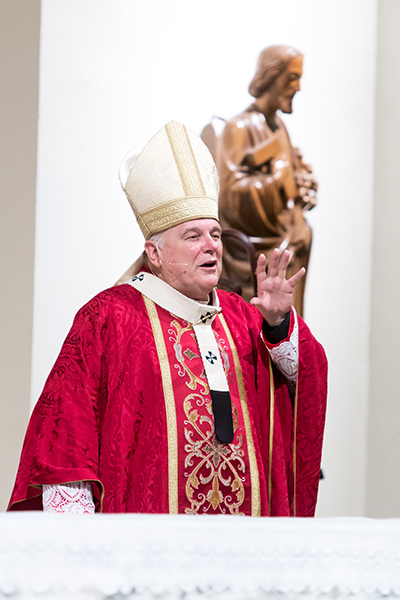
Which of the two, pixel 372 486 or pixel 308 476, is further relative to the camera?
pixel 372 486

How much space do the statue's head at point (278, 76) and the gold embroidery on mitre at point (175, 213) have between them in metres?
1.60

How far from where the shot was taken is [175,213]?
2.70 m

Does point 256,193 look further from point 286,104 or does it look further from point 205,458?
point 205,458

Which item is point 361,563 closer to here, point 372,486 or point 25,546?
point 25,546

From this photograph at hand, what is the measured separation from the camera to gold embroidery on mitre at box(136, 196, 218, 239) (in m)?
2.69

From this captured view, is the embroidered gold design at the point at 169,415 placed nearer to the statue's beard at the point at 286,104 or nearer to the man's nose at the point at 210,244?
the man's nose at the point at 210,244

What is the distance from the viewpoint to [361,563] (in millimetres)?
1323

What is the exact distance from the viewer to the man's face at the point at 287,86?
418 centimetres

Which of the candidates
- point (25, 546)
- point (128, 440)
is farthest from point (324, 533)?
Answer: point (128, 440)

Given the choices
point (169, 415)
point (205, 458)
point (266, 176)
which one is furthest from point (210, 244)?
point (266, 176)

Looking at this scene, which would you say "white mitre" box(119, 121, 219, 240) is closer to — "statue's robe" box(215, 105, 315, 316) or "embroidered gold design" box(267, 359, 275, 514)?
"embroidered gold design" box(267, 359, 275, 514)

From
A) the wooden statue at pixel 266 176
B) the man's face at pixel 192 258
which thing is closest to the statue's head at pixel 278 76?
the wooden statue at pixel 266 176

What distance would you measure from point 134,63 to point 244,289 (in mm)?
1200

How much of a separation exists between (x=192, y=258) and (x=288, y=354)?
1.47 feet
